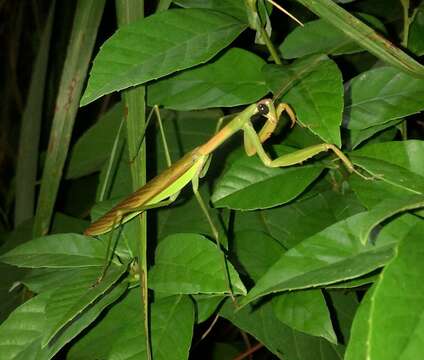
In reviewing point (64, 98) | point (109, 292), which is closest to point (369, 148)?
point (109, 292)

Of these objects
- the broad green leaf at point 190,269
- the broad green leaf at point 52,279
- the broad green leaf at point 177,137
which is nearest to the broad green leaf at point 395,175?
the broad green leaf at point 190,269

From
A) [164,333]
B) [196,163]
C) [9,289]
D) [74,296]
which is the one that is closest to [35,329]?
[74,296]

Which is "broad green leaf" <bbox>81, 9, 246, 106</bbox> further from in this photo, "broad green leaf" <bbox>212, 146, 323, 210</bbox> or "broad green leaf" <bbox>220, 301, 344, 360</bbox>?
"broad green leaf" <bbox>220, 301, 344, 360</bbox>

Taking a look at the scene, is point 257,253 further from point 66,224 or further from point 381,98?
point 66,224

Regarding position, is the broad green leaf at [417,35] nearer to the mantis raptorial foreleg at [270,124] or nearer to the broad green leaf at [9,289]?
the mantis raptorial foreleg at [270,124]

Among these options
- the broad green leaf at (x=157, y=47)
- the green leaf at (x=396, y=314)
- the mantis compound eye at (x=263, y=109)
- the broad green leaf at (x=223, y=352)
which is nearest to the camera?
the green leaf at (x=396, y=314)

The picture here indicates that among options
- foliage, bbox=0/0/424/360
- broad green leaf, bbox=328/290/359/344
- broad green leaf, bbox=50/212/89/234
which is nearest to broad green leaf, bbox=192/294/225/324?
foliage, bbox=0/0/424/360

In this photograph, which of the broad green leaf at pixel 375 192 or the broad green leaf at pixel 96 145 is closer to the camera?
the broad green leaf at pixel 375 192
